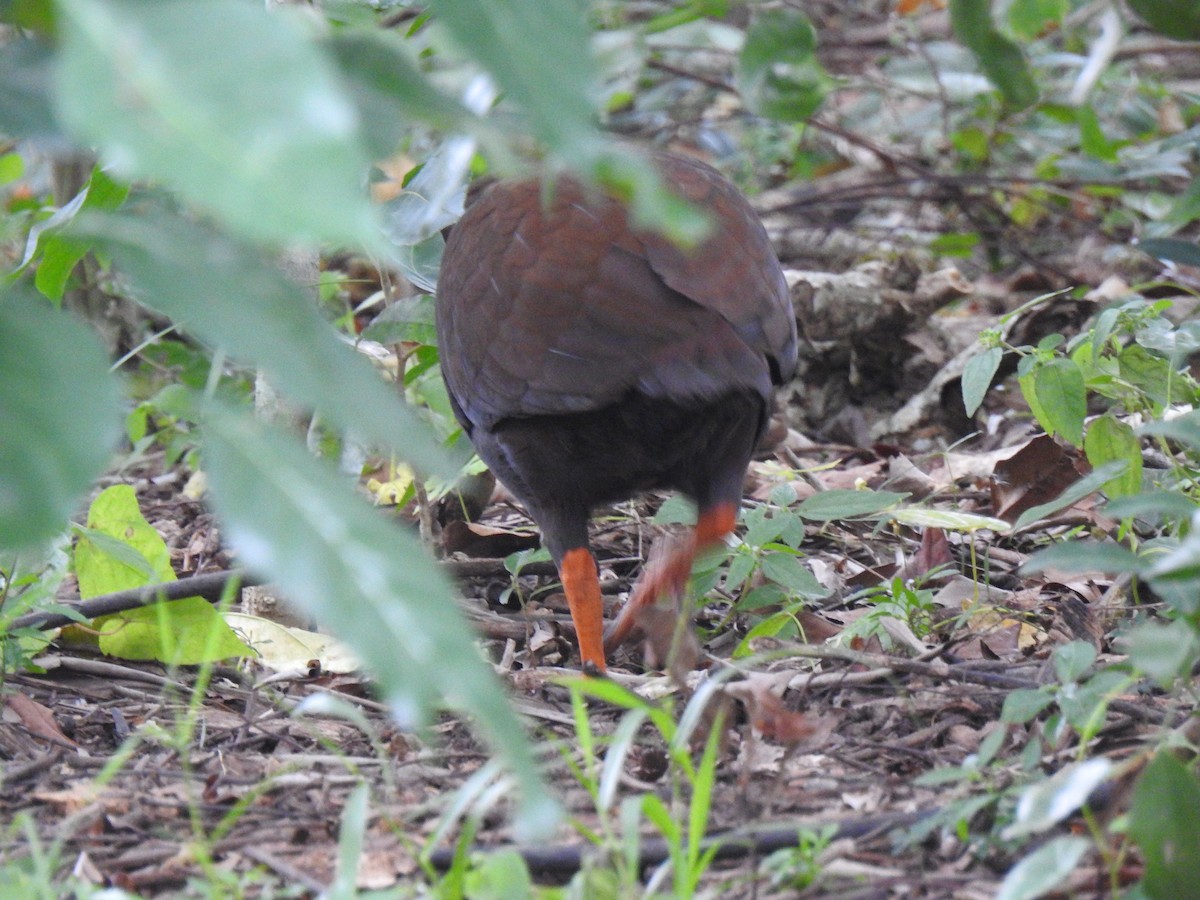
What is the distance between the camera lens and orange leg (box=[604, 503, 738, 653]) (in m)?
3.14

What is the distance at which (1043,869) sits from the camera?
1.44 m

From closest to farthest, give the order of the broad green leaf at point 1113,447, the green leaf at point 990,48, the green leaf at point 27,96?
the green leaf at point 27,96, the green leaf at point 990,48, the broad green leaf at point 1113,447

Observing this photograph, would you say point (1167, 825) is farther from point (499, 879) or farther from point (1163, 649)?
point (499, 879)

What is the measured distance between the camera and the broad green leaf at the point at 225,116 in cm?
85

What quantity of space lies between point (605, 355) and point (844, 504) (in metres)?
0.73

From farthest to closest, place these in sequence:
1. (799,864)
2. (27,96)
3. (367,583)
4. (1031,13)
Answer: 1. (1031,13)
2. (799,864)
3. (27,96)
4. (367,583)

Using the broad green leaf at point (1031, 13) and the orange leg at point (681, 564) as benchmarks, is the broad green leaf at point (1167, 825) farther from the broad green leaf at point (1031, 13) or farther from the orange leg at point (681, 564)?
the broad green leaf at point (1031, 13)

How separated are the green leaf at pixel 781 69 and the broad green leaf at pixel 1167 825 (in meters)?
3.03

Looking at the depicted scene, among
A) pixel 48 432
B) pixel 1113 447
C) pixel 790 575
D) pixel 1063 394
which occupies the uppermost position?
pixel 48 432

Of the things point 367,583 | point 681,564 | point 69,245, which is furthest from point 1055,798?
point 69,245

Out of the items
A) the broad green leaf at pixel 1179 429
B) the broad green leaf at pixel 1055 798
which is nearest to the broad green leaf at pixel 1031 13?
the broad green leaf at pixel 1179 429

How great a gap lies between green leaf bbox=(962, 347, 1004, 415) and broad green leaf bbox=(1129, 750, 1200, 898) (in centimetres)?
136

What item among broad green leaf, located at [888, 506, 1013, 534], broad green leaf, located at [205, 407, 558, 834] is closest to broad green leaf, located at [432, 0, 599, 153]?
broad green leaf, located at [205, 407, 558, 834]

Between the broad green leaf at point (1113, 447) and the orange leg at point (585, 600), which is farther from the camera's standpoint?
the orange leg at point (585, 600)
